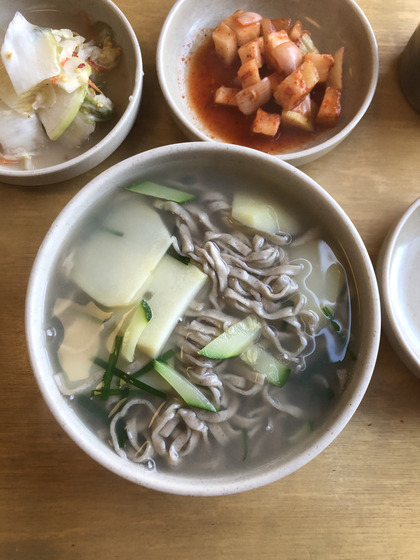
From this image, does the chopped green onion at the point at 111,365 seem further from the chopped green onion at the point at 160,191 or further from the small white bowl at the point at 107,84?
the small white bowl at the point at 107,84

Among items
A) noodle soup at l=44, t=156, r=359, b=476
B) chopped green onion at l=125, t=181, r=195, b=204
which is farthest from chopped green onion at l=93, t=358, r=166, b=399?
chopped green onion at l=125, t=181, r=195, b=204

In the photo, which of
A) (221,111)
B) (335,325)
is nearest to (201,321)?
(335,325)

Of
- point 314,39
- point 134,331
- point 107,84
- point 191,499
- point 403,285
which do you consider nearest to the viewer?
point 134,331

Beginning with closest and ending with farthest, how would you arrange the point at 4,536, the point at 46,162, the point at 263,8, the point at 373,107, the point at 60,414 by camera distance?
1. the point at 60,414
2. the point at 4,536
3. the point at 46,162
4. the point at 373,107
5. the point at 263,8

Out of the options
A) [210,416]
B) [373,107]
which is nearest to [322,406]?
[210,416]

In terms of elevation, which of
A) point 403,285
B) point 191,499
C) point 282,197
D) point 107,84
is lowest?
point 191,499

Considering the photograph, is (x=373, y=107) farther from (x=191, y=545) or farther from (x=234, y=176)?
(x=191, y=545)

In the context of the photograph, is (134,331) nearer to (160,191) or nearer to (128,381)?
(128,381)
